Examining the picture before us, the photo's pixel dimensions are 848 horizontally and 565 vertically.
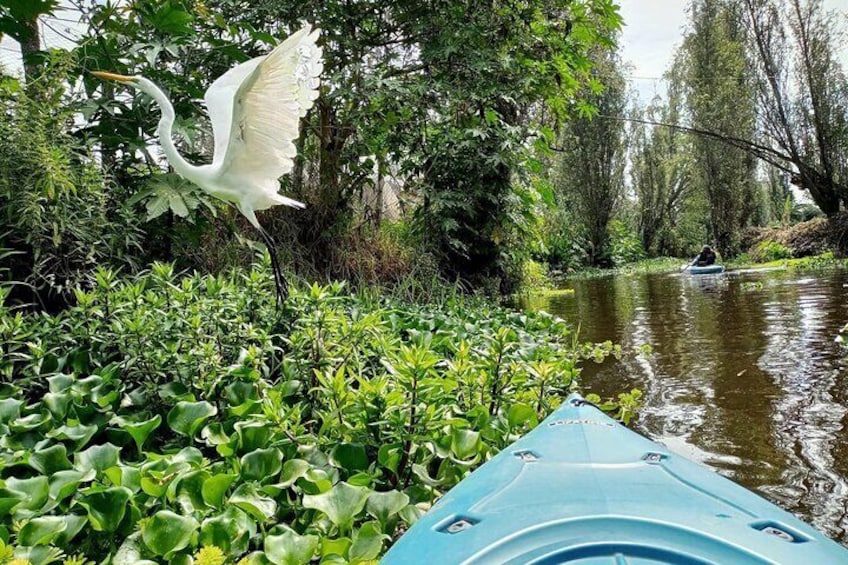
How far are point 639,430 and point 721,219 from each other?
21119 mm

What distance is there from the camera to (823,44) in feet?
→ 45.9

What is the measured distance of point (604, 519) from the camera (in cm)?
94

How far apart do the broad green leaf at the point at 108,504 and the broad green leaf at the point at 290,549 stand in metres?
0.36

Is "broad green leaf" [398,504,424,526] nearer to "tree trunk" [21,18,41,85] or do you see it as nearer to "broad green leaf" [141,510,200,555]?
"broad green leaf" [141,510,200,555]

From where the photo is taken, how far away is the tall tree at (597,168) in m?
21.1

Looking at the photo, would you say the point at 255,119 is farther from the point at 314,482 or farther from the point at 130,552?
the point at 130,552

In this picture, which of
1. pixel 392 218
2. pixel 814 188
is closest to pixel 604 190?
pixel 814 188

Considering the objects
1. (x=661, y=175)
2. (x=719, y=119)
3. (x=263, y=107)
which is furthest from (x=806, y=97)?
(x=263, y=107)

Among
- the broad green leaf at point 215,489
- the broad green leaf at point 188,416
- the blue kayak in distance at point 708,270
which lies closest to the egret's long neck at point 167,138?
the broad green leaf at point 188,416

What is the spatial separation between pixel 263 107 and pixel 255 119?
0.06m

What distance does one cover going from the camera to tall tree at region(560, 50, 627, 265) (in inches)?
831

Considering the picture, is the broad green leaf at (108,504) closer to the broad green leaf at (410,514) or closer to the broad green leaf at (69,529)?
the broad green leaf at (69,529)

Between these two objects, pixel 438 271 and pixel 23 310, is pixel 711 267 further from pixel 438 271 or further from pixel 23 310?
pixel 23 310

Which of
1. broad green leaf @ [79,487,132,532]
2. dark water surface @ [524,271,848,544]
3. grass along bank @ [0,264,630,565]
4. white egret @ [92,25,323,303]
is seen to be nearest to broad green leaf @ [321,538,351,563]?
grass along bank @ [0,264,630,565]
